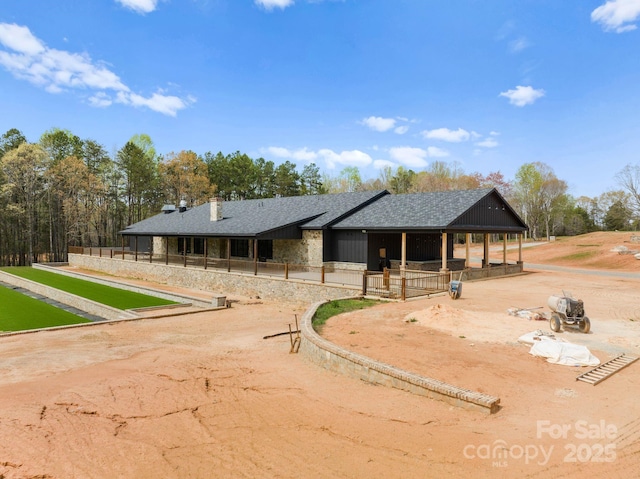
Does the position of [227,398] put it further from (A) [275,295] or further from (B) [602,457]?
(A) [275,295]

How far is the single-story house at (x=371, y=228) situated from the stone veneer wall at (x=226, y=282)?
1902 mm

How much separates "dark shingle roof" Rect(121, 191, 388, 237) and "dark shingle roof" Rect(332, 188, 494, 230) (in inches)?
52.0

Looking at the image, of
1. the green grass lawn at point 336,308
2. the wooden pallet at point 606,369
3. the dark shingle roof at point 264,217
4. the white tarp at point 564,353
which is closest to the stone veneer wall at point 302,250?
the dark shingle roof at point 264,217

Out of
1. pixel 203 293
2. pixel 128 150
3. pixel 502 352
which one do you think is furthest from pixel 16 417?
pixel 128 150

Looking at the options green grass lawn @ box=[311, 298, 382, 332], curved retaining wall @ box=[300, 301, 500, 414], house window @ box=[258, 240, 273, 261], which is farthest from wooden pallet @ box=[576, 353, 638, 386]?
house window @ box=[258, 240, 273, 261]

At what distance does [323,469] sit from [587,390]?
520 cm

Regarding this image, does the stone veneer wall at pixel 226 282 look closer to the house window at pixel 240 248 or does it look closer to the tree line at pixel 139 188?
the house window at pixel 240 248

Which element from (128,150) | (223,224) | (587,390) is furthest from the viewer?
(128,150)

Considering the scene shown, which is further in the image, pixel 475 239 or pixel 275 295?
pixel 475 239

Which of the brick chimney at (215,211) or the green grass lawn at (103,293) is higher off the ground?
the brick chimney at (215,211)

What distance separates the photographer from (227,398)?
23.7 ft

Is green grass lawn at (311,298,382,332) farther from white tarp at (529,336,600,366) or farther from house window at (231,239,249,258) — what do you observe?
house window at (231,239,249,258)

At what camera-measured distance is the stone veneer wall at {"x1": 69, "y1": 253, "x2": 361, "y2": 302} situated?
63.3ft

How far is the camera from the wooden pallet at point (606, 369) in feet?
23.5
